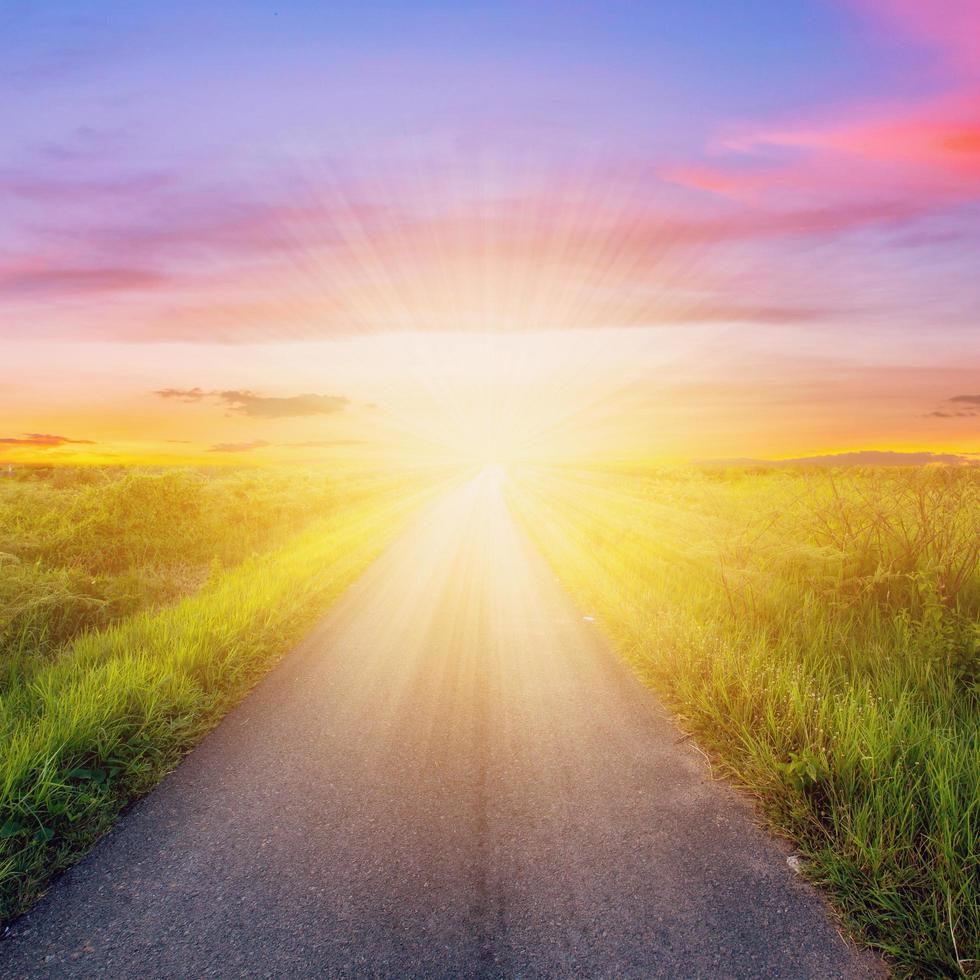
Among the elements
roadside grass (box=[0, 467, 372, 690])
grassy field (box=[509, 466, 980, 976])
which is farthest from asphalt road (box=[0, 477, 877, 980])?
roadside grass (box=[0, 467, 372, 690])

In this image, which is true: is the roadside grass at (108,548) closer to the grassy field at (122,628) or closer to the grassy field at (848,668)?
the grassy field at (122,628)

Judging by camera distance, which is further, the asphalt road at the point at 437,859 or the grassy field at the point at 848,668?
the grassy field at the point at 848,668

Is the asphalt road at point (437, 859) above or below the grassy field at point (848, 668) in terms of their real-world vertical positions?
below

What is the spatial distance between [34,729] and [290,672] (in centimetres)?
223

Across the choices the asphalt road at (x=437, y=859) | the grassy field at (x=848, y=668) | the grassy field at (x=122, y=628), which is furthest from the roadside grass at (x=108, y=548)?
the grassy field at (x=848, y=668)

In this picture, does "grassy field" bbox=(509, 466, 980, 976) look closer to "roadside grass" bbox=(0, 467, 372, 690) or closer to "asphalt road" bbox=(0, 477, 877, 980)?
"asphalt road" bbox=(0, 477, 877, 980)

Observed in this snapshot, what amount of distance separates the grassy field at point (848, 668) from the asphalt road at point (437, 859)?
27cm

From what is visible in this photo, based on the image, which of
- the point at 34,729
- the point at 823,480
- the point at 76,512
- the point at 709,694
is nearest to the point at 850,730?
the point at 709,694

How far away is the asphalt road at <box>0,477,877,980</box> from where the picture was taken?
2.64 m

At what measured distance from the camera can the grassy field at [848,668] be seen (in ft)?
9.59

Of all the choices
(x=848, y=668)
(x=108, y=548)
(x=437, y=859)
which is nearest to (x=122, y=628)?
(x=437, y=859)

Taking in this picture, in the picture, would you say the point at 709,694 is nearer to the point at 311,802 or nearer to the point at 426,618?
the point at 311,802

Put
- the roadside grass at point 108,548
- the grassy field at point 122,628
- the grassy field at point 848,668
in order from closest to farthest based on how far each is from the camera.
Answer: the grassy field at point 848,668 < the grassy field at point 122,628 < the roadside grass at point 108,548

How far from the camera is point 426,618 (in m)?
7.97
